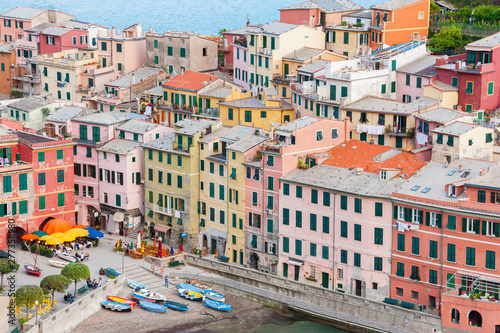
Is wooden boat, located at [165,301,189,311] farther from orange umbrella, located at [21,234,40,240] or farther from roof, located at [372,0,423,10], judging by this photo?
roof, located at [372,0,423,10]

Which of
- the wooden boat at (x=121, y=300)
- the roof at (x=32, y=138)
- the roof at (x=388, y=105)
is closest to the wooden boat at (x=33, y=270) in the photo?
the wooden boat at (x=121, y=300)

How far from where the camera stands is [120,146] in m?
109

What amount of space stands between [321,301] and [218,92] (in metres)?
30.1

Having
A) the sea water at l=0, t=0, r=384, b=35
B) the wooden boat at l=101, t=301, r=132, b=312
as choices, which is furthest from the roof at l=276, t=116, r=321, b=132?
the sea water at l=0, t=0, r=384, b=35

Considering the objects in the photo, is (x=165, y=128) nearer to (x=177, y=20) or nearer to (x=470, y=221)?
(x=470, y=221)

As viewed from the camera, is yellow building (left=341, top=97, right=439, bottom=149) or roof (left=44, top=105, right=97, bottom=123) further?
roof (left=44, top=105, right=97, bottom=123)

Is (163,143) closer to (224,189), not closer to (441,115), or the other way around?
(224,189)

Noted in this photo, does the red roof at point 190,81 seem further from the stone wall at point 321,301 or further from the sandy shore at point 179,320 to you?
the sandy shore at point 179,320

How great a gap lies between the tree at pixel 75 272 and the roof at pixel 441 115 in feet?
103

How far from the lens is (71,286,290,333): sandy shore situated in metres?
90.8

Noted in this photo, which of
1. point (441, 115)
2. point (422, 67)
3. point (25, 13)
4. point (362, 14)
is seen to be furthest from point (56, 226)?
point (25, 13)

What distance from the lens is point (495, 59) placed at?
104m

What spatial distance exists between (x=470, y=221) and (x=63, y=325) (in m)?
31.7

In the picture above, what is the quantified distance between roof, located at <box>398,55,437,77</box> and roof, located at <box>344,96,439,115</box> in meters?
3.35
